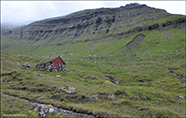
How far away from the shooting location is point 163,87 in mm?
35875

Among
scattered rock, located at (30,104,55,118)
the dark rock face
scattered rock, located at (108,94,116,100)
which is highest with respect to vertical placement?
the dark rock face

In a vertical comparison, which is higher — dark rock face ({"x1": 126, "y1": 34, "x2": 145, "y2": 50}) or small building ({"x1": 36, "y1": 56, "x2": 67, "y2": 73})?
dark rock face ({"x1": 126, "y1": 34, "x2": 145, "y2": 50})

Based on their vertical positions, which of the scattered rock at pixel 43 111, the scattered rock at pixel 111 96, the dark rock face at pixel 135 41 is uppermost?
the dark rock face at pixel 135 41

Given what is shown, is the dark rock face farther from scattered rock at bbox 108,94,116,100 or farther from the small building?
scattered rock at bbox 108,94,116,100

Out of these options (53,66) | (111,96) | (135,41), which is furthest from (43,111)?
(135,41)

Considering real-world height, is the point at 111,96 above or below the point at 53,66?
below

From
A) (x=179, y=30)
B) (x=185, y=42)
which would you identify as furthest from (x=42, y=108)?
(x=179, y=30)

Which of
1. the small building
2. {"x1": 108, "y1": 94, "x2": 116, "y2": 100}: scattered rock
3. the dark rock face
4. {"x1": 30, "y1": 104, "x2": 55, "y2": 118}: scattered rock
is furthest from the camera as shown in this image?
the dark rock face

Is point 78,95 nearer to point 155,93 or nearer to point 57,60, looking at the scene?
point 155,93

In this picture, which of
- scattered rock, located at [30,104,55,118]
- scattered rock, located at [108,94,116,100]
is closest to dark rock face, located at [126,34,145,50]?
scattered rock, located at [108,94,116,100]

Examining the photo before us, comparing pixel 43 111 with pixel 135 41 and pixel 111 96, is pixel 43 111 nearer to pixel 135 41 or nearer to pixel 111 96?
pixel 111 96

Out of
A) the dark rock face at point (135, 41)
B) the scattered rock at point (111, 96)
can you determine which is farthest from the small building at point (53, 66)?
the dark rock face at point (135, 41)

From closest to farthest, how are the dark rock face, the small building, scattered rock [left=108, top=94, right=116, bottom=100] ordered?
scattered rock [left=108, top=94, right=116, bottom=100]
the small building
the dark rock face

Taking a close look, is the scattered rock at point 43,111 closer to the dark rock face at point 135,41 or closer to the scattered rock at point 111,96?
the scattered rock at point 111,96
